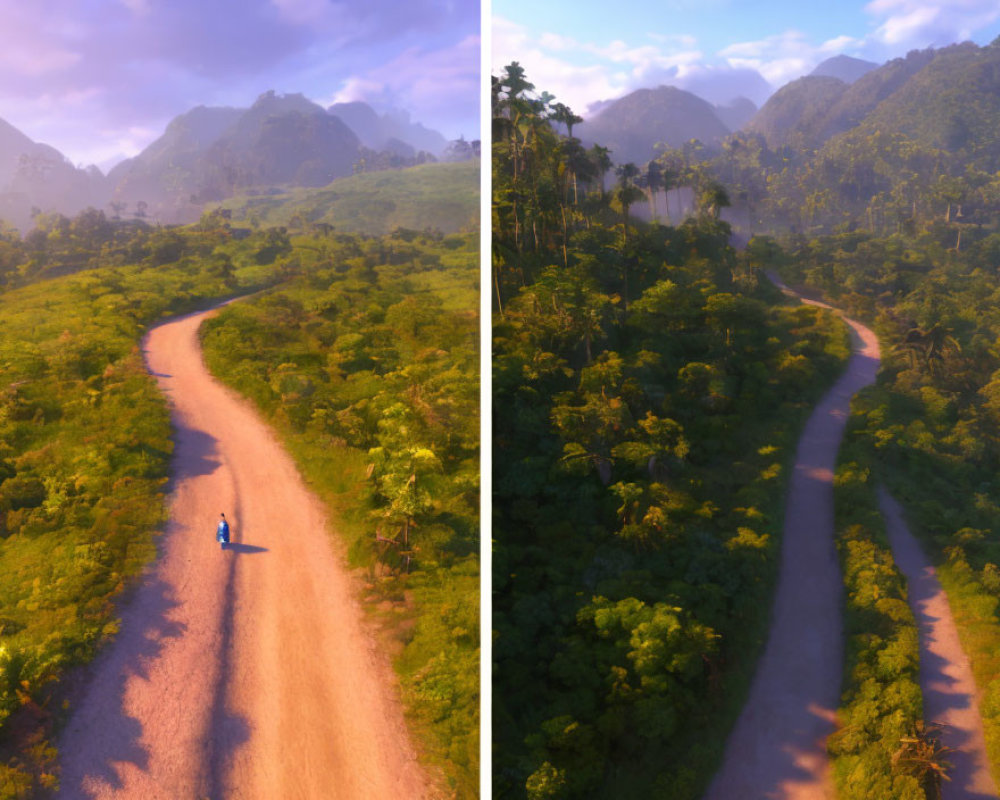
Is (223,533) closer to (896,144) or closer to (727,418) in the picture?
(727,418)

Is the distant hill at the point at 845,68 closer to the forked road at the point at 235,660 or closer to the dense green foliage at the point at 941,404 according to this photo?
the dense green foliage at the point at 941,404

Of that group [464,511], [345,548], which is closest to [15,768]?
[345,548]

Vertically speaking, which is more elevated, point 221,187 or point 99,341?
point 221,187

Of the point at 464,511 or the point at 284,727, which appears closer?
the point at 284,727

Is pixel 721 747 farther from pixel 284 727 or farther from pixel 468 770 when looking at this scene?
pixel 284 727

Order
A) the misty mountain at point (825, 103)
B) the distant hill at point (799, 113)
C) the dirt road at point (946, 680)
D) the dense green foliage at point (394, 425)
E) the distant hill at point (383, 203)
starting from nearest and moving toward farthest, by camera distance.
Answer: the dirt road at point (946, 680)
the dense green foliage at point (394, 425)
the misty mountain at point (825, 103)
the distant hill at point (799, 113)
the distant hill at point (383, 203)

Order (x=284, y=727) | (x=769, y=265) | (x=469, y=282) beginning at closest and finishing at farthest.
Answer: (x=284, y=727) → (x=769, y=265) → (x=469, y=282)

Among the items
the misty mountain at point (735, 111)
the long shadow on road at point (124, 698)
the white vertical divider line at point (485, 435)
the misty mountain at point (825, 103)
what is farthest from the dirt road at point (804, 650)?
the long shadow on road at point (124, 698)
